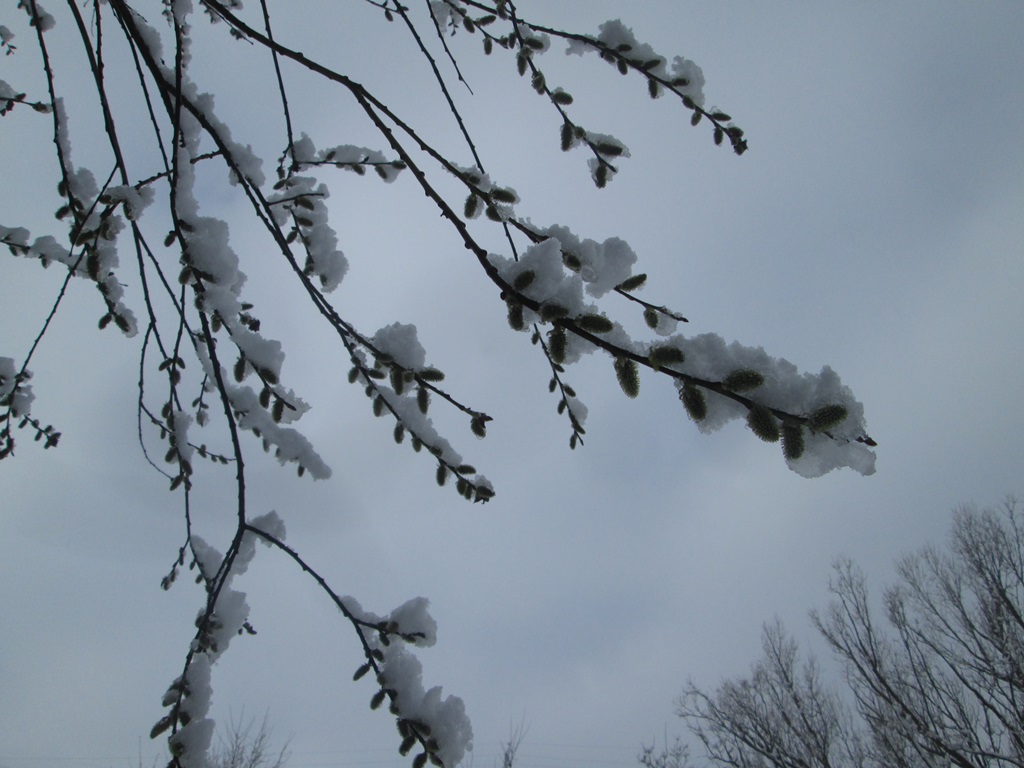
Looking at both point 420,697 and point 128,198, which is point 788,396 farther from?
point 128,198

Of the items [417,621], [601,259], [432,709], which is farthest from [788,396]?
[417,621]

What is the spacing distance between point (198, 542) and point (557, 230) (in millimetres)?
1652

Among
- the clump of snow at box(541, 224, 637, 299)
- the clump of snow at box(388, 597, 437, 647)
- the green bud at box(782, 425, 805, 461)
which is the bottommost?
the clump of snow at box(388, 597, 437, 647)

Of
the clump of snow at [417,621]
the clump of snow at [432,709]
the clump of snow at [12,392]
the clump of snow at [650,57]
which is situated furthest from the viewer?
the clump of snow at [12,392]

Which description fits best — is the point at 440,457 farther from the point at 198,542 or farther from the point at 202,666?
the point at 198,542

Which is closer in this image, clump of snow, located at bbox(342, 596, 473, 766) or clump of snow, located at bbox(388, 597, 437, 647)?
clump of snow, located at bbox(342, 596, 473, 766)

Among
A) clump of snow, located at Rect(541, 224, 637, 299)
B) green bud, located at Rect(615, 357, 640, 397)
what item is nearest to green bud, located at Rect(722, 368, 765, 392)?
green bud, located at Rect(615, 357, 640, 397)

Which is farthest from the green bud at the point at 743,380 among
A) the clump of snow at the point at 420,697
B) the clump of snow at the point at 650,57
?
the clump of snow at the point at 650,57

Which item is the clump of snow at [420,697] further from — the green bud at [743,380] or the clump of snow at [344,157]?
the clump of snow at [344,157]

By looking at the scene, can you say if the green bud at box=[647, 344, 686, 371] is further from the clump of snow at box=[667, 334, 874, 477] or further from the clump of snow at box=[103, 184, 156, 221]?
the clump of snow at box=[103, 184, 156, 221]

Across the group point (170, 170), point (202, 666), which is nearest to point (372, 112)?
point (170, 170)

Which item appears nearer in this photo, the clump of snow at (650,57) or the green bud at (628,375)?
the green bud at (628,375)

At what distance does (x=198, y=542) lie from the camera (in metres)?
1.88

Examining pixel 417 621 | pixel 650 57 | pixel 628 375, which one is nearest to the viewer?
pixel 628 375
